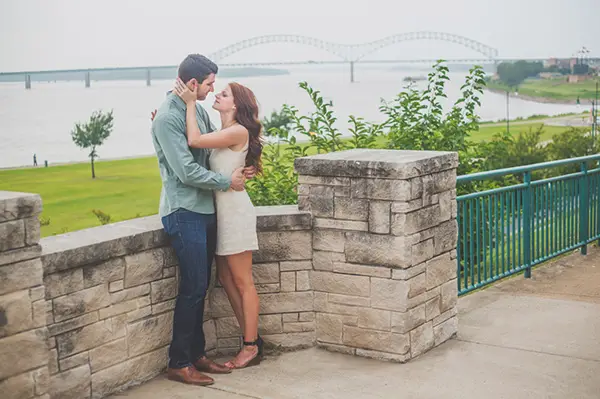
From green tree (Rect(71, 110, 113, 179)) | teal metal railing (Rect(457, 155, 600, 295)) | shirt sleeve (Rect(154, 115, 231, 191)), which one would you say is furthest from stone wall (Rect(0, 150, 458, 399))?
green tree (Rect(71, 110, 113, 179))

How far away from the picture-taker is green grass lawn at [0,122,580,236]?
3046 inches

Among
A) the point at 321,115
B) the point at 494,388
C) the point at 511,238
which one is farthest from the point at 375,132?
the point at 494,388

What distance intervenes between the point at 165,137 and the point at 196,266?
0.79 m

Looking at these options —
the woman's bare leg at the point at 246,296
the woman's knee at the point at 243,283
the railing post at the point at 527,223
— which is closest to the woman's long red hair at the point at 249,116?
the woman's bare leg at the point at 246,296

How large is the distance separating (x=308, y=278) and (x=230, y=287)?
64 cm

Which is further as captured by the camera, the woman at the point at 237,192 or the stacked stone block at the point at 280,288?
the stacked stone block at the point at 280,288

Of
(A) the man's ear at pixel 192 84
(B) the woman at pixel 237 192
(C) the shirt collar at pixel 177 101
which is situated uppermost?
(A) the man's ear at pixel 192 84

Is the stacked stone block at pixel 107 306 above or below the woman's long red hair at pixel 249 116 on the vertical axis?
below

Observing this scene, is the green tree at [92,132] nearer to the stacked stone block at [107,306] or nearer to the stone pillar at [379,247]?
the stone pillar at [379,247]

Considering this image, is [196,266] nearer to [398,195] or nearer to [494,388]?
[398,195]

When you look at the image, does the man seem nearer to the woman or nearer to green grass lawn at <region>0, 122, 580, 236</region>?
the woman

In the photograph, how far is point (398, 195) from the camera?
17.9 feet

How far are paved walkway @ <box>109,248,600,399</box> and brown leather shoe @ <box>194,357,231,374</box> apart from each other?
0.07 metres

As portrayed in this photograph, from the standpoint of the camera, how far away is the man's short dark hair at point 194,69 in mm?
5133
